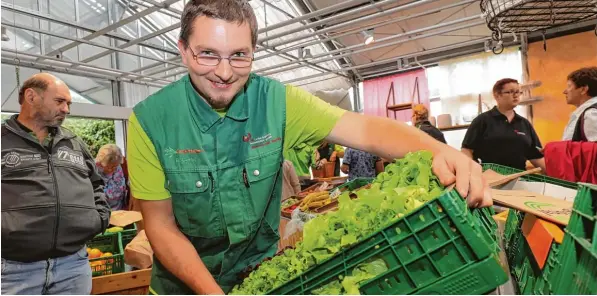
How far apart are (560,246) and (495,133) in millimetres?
3394

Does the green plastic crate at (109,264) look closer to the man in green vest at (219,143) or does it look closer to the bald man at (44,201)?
the bald man at (44,201)

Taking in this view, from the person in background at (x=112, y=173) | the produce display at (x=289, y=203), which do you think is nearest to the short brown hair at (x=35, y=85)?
the produce display at (x=289, y=203)

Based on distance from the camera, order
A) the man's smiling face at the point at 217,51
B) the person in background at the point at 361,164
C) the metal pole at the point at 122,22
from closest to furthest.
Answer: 1. the man's smiling face at the point at 217,51
2. the person in background at the point at 361,164
3. the metal pole at the point at 122,22

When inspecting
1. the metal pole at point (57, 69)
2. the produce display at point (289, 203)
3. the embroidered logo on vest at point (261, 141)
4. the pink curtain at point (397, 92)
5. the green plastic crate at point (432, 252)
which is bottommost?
the produce display at point (289, 203)

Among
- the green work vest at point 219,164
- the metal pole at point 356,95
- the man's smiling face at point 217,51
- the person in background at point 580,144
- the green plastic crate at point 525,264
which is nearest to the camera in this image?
the green plastic crate at point 525,264

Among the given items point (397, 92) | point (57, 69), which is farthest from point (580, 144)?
point (57, 69)

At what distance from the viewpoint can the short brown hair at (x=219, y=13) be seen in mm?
1176

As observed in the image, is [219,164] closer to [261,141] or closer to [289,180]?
[261,141]

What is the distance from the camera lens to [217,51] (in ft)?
3.86

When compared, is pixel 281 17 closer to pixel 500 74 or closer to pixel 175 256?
pixel 500 74

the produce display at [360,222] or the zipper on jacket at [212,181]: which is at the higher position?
the zipper on jacket at [212,181]

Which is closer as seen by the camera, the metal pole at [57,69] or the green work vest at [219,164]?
the green work vest at [219,164]

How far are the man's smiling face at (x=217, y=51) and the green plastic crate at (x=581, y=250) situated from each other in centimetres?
89

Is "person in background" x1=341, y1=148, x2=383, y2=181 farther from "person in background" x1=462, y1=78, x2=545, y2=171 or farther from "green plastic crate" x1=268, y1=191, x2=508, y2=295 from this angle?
"green plastic crate" x1=268, y1=191, x2=508, y2=295
